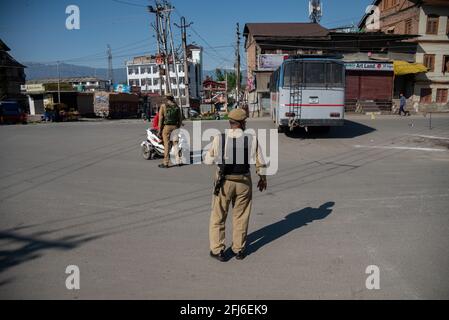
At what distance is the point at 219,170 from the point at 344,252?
191cm

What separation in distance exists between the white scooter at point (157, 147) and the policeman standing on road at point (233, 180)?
→ 6.01 m

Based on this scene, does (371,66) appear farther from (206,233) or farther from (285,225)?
(206,233)

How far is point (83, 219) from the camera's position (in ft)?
18.9

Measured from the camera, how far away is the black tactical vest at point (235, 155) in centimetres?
428

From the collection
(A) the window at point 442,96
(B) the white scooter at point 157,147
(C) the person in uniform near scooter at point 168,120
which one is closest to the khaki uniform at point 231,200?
(C) the person in uniform near scooter at point 168,120

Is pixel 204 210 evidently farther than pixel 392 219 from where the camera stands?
Yes

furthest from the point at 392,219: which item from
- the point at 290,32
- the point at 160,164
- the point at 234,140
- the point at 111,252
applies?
the point at 290,32

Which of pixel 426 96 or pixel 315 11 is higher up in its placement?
pixel 315 11

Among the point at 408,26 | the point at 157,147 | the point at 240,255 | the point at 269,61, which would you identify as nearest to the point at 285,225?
the point at 240,255

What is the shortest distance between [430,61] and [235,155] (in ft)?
124

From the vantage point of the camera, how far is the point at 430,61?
3481cm

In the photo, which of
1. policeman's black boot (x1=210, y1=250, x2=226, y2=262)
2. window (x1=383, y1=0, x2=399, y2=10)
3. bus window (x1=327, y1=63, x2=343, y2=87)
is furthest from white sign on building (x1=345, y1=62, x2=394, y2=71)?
policeman's black boot (x1=210, y1=250, x2=226, y2=262)
